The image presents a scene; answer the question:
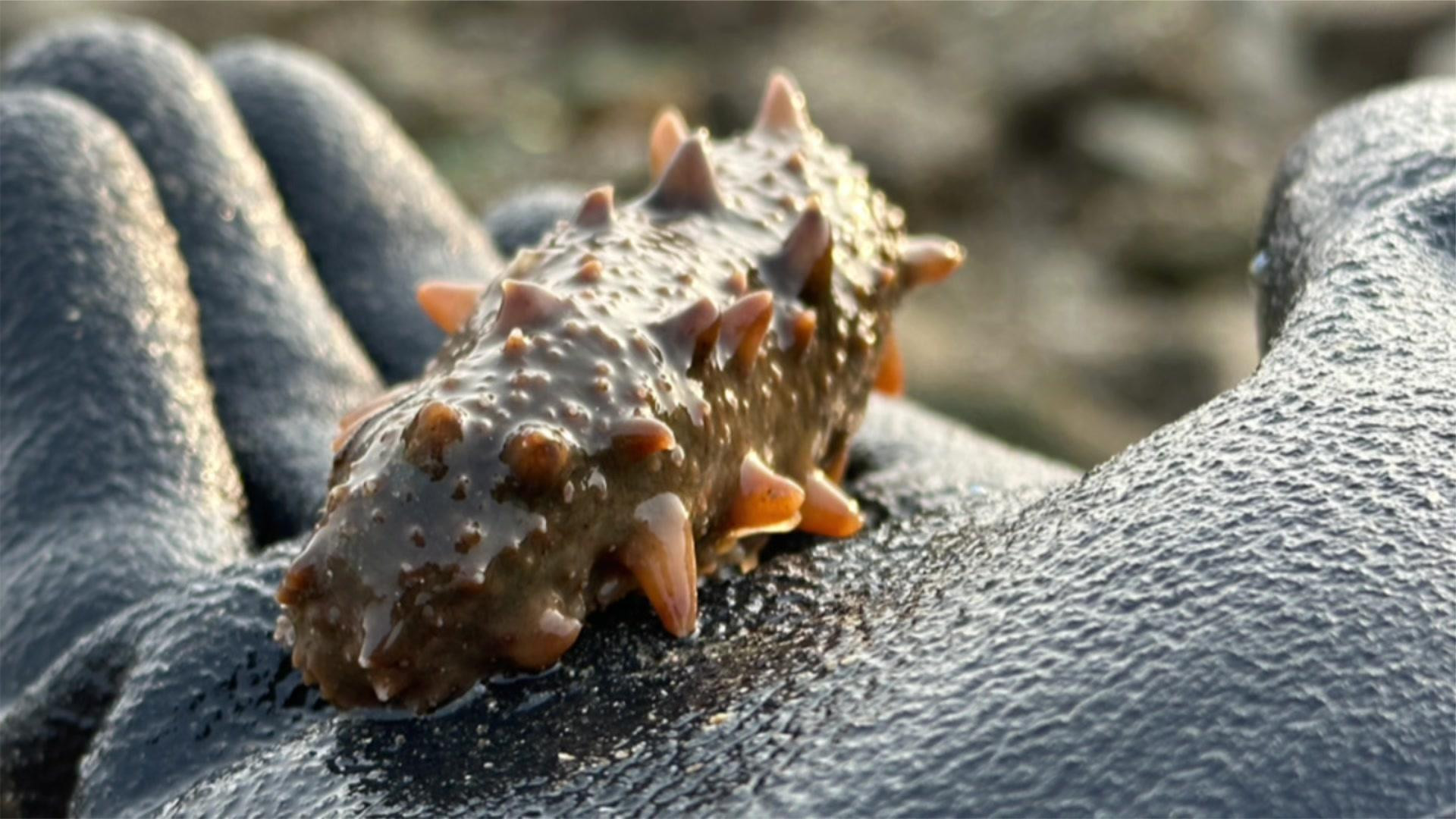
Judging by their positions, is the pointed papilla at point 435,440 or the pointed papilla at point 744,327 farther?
the pointed papilla at point 744,327

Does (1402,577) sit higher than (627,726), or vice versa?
(1402,577)

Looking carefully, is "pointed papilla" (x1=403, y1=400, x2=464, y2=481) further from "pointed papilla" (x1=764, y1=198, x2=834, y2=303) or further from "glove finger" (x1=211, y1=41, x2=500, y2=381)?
"glove finger" (x1=211, y1=41, x2=500, y2=381)

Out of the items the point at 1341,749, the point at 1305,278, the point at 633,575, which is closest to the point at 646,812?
the point at 633,575

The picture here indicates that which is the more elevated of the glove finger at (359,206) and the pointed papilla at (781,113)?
the pointed papilla at (781,113)

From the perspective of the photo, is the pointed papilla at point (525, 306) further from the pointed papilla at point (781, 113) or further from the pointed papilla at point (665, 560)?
the pointed papilla at point (781, 113)

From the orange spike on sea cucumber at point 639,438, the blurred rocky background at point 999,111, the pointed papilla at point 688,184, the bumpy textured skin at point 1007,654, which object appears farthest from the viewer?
the blurred rocky background at point 999,111

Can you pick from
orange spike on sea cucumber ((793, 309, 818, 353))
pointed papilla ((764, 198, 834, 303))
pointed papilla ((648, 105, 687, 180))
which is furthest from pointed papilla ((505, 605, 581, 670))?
pointed papilla ((648, 105, 687, 180))

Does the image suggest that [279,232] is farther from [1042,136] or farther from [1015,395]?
[1042,136]

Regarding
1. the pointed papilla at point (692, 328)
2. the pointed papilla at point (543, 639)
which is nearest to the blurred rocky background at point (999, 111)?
the pointed papilla at point (692, 328)
